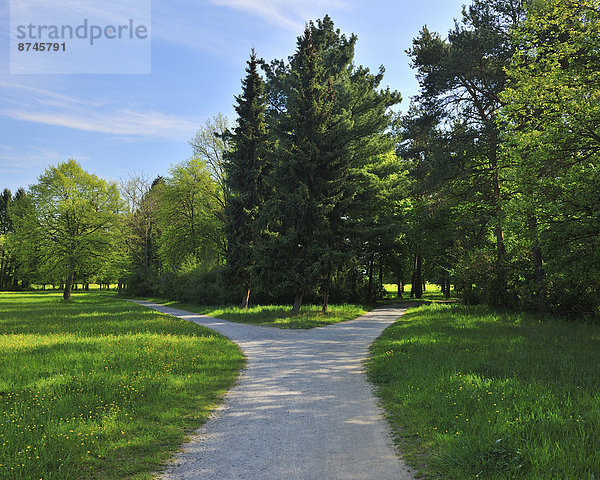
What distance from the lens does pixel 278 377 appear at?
26.3 feet

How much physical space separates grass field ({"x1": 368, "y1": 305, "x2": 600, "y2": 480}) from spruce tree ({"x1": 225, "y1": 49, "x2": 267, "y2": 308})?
1425 cm

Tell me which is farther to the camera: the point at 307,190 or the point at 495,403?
the point at 307,190

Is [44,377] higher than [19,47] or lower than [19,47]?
lower

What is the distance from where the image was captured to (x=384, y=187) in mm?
24719

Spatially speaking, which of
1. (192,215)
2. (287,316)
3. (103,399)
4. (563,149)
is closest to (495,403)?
(103,399)

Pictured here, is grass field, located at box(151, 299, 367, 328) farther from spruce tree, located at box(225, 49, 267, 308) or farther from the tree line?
spruce tree, located at box(225, 49, 267, 308)

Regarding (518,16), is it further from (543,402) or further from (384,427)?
(384,427)

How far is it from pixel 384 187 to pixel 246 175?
9812 mm

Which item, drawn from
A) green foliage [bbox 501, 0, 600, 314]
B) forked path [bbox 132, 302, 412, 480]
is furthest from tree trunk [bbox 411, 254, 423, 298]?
forked path [bbox 132, 302, 412, 480]

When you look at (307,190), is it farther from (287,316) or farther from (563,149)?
(563,149)

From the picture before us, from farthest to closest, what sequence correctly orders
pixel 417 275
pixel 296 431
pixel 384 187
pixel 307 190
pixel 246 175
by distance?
pixel 417 275, pixel 384 187, pixel 246 175, pixel 307 190, pixel 296 431

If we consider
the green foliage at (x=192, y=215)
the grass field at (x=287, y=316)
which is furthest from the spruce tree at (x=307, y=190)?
the green foliage at (x=192, y=215)

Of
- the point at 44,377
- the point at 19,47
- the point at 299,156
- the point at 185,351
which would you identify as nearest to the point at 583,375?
the point at 185,351

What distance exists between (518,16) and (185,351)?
22756 millimetres
